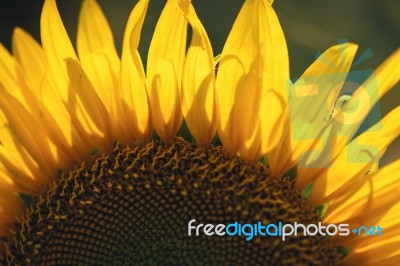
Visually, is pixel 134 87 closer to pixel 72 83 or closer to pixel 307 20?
pixel 72 83

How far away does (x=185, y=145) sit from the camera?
1193 millimetres

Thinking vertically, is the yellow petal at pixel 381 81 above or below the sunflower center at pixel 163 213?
above

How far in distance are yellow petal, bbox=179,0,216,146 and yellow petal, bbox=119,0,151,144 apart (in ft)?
0.19

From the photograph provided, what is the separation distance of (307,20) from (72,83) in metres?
0.42

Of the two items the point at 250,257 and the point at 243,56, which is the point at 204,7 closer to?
the point at 243,56

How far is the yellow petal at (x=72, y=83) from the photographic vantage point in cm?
118

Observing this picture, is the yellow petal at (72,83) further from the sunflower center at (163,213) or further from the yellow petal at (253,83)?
the yellow petal at (253,83)

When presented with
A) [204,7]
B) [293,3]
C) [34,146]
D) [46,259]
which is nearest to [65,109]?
[34,146]

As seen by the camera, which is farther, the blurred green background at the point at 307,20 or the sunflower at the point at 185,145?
the blurred green background at the point at 307,20

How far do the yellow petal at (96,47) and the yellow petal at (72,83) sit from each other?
1 centimetres

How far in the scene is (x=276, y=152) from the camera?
1.16m
